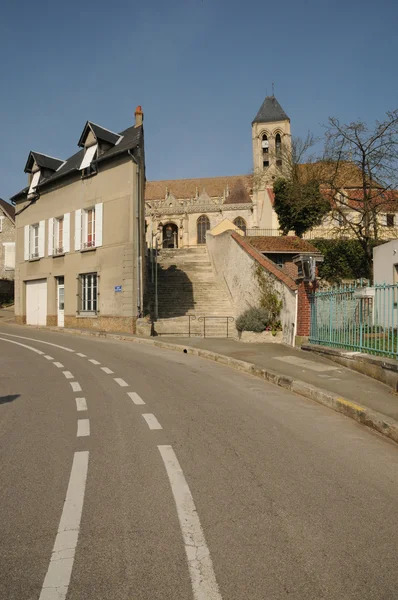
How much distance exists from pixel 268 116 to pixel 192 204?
1785cm

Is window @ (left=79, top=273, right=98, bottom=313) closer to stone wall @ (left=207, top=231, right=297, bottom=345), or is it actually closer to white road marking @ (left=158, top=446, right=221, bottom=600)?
stone wall @ (left=207, top=231, right=297, bottom=345)

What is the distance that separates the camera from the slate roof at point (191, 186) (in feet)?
238

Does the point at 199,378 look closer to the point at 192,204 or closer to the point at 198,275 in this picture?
the point at 198,275

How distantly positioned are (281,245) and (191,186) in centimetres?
4737

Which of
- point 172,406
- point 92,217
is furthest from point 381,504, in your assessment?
point 92,217

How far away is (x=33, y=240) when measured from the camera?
2700 centimetres

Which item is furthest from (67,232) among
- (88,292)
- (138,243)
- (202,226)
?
(202,226)

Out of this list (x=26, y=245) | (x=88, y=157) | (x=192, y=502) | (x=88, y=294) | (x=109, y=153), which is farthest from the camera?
(x=26, y=245)

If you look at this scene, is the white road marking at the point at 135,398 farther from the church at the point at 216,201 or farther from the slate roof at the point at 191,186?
the slate roof at the point at 191,186

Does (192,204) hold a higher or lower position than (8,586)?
higher

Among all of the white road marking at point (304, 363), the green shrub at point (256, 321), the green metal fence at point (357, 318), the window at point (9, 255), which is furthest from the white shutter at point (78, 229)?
the window at point (9, 255)

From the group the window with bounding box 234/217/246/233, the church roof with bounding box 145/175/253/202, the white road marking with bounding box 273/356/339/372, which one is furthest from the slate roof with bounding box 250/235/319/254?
the church roof with bounding box 145/175/253/202

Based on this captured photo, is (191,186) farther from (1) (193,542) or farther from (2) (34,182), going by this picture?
(1) (193,542)

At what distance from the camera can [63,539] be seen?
3.04 m
